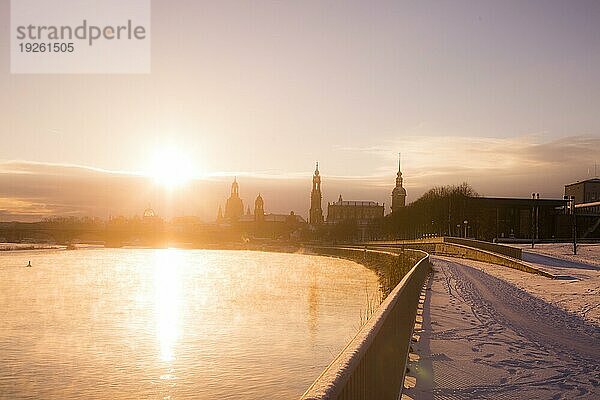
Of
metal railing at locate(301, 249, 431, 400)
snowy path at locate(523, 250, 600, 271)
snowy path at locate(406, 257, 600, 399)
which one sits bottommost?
snowy path at locate(523, 250, 600, 271)

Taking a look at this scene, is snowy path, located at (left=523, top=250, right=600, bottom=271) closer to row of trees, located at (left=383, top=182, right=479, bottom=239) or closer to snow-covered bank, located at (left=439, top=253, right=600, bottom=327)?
snow-covered bank, located at (left=439, top=253, right=600, bottom=327)

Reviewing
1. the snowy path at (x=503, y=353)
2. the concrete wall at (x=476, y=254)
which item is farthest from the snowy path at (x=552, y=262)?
the snowy path at (x=503, y=353)

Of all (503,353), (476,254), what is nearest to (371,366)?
(503,353)

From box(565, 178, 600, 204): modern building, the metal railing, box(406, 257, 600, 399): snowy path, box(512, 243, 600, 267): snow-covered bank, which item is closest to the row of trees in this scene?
box(565, 178, 600, 204): modern building

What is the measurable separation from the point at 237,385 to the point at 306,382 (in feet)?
5.93

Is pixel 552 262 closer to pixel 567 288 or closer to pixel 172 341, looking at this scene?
pixel 567 288

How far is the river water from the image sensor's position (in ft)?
59.4

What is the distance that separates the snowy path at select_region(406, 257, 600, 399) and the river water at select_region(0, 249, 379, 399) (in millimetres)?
4331

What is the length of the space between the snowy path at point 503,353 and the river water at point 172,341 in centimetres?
433

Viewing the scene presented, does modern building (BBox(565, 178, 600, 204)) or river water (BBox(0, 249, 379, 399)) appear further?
modern building (BBox(565, 178, 600, 204))

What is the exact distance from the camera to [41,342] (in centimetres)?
2573

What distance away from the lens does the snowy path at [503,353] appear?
9719mm

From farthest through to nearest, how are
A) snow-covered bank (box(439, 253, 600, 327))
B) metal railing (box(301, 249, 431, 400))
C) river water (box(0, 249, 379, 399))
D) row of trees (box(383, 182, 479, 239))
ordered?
row of trees (box(383, 182, 479, 239)), snow-covered bank (box(439, 253, 600, 327)), river water (box(0, 249, 379, 399)), metal railing (box(301, 249, 431, 400))

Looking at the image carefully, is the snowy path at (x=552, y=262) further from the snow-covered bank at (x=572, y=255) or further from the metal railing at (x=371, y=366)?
the metal railing at (x=371, y=366)
